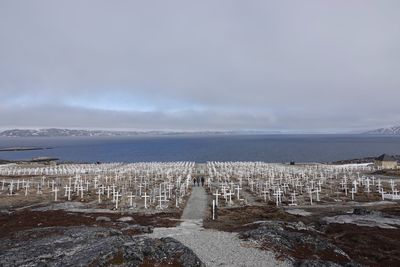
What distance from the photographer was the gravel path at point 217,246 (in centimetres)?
1680

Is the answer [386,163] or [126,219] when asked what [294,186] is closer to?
[126,219]

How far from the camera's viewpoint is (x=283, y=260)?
55.6 feet

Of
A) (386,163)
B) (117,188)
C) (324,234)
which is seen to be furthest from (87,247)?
(386,163)

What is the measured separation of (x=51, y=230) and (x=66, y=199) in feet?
59.6

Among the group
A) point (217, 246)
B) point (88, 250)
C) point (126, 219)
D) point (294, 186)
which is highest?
point (88, 250)

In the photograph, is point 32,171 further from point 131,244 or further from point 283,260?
point 283,260

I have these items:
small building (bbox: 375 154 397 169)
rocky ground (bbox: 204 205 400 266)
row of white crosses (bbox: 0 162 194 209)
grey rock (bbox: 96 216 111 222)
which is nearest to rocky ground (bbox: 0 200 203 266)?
grey rock (bbox: 96 216 111 222)

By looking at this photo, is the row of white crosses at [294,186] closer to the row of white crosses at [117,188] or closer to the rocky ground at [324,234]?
the row of white crosses at [117,188]

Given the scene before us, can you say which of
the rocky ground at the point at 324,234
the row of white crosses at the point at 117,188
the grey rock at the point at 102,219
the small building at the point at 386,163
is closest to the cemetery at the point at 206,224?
the rocky ground at the point at 324,234

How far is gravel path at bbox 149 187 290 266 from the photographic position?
16797 millimetres

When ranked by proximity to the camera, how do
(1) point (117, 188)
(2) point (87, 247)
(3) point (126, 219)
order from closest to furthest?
1. (2) point (87, 247)
2. (3) point (126, 219)
3. (1) point (117, 188)

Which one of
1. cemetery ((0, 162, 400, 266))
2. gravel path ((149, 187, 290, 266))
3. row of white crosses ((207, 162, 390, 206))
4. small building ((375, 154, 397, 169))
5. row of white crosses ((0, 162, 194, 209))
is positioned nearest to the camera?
gravel path ((149, 187, 290, 266))

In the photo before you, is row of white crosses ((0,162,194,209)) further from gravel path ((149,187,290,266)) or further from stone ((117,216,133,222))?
gravel path ((149,187,290,266))

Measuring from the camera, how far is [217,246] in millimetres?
19094
